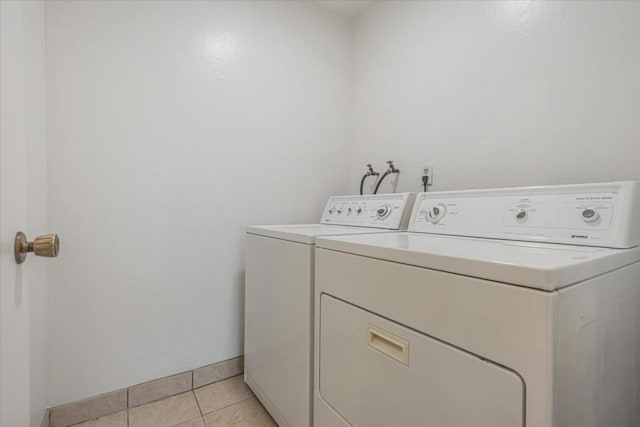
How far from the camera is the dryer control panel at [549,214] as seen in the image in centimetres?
82

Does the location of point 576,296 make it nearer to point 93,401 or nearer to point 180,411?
point 180,411

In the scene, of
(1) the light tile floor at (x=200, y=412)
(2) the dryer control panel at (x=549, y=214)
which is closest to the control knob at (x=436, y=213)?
(2) the dryer control panel at (x=549, y=214)

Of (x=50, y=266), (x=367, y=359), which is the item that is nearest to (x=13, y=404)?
(x=50, y=266)

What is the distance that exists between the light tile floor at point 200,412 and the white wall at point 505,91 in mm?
1463

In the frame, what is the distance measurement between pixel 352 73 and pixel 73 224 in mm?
1934

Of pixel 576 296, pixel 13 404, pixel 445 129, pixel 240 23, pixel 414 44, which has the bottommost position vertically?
pixel 13 404

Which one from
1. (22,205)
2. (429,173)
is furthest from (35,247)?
(429,173)

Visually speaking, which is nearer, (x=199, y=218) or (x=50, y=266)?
(x=50, y=266)

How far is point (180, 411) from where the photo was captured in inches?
56.0

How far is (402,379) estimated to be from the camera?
75 cm

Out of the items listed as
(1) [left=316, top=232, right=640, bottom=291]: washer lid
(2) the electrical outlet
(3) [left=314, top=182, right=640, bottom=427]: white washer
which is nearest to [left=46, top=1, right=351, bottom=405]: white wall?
(2) the electrical outlet

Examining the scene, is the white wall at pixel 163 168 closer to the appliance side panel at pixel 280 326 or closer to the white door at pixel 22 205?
the white door at pixel 22 205

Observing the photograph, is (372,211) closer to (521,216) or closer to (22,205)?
(521,216)

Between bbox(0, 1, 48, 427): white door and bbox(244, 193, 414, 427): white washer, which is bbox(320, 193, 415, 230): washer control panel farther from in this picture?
bbox(0, 1, 48, 427): white door
